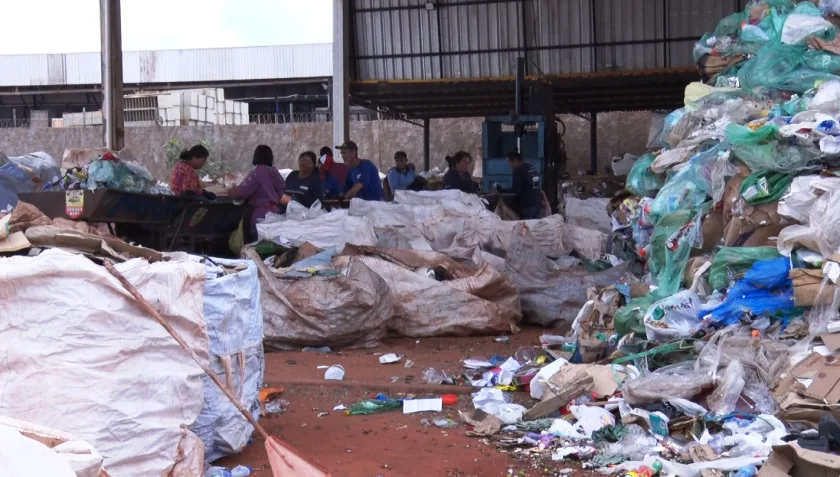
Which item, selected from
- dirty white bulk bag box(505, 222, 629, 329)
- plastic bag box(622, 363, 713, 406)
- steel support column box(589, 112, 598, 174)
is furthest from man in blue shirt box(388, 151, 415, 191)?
plastic bag box(622, 363, 713, 406)

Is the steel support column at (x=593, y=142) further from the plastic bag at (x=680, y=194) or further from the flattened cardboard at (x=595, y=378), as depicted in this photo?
the flattened cardboard at (x=595, y=378)

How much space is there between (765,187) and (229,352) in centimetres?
333

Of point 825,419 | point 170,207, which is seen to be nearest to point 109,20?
point 170,207

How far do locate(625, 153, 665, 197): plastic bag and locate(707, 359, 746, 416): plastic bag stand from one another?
9.25ft

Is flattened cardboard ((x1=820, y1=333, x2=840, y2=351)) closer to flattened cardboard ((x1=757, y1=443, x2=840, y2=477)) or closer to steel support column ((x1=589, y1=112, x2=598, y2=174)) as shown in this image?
flattened cardboard ((x1=757, y1=443, x2=840, y2=477))

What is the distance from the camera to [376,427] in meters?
5.09

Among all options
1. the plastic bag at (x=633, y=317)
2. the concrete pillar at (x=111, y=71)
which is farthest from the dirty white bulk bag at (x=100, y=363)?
the concrete pillar at (x=111, y=71)

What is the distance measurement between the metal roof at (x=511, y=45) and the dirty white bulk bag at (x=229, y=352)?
11619 millimetres

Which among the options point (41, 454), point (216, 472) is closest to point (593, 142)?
point (216, 472)

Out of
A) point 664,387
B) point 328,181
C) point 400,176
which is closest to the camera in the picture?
point 664,387

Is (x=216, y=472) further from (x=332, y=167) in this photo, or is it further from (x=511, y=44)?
(x=511, y=44)

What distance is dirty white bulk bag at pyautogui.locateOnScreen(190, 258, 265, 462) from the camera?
4102 millimetres

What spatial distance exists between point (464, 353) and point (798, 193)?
Answer: 2.75 meters

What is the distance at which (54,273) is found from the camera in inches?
137
